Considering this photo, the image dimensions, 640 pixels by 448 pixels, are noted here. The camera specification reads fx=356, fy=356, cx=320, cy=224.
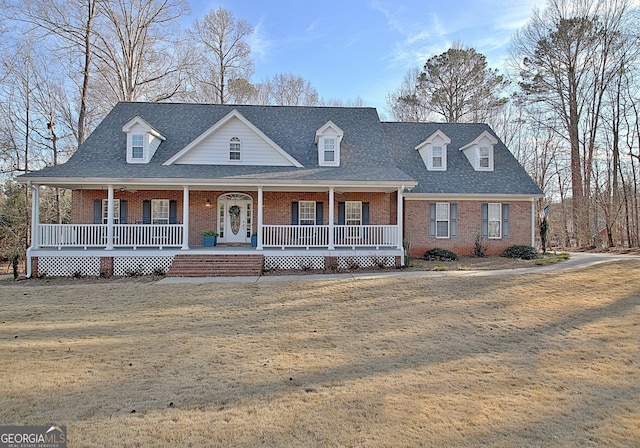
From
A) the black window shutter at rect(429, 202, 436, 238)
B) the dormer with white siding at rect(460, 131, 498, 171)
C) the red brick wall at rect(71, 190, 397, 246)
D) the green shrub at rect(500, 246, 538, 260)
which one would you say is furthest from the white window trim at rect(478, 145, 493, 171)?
the red brick wall at rect(71, 190, 397, 246)

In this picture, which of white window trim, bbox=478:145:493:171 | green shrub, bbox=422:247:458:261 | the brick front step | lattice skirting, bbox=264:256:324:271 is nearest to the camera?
the brick front step

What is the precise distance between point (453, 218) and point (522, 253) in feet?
11.7

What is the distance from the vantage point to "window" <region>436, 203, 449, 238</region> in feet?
58.9

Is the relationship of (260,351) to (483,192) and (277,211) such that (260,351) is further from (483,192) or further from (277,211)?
(483,192)

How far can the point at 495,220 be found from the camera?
1816 cm

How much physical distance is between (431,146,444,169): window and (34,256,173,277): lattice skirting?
13.8 metres

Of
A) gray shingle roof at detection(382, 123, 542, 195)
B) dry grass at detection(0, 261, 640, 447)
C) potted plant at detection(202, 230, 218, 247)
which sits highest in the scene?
gray shingle roof at detection(382, 123, 542, 195)

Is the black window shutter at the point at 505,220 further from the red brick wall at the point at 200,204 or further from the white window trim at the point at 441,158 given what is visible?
the red brick wall at the point at 200,204

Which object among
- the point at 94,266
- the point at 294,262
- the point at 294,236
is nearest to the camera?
the point at 94,266


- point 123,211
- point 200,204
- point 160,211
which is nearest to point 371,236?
point 200,204

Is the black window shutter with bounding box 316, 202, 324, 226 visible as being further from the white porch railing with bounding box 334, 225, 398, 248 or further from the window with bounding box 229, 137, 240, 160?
the window with bounding box 229, 137, 240, 160

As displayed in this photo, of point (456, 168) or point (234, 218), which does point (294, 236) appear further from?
point (456, 168)

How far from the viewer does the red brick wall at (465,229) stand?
1781 cm

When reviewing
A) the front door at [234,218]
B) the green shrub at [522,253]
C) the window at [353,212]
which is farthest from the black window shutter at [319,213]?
the green shrub at [522,253]
